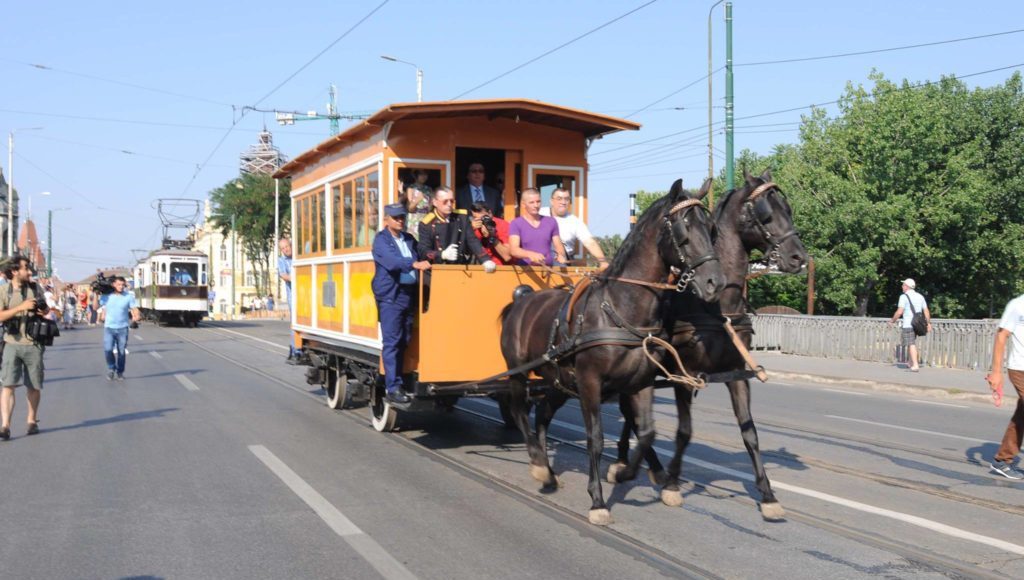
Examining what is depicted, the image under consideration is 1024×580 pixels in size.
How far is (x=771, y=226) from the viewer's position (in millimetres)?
7125

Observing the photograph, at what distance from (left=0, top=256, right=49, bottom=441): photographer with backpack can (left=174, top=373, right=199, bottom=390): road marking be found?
5795 mm

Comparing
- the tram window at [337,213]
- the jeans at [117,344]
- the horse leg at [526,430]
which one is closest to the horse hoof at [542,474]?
the horse leg at [526,430]

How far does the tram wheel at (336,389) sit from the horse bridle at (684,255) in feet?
23.1

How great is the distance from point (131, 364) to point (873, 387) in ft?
52.7

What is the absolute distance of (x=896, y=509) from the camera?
23.1 feet

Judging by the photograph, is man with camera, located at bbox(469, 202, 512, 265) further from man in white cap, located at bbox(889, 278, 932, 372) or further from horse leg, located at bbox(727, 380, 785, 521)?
man in white cap, located at bbox(889, 278, 932, 372)

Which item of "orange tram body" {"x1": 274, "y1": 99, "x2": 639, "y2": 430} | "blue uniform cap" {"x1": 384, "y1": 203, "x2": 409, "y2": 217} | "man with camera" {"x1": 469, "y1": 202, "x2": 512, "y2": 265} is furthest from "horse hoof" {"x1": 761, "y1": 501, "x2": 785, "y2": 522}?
"blue uniform cap" {"x1": 384, "y1": 203, "x2": 409, "y2": 217}

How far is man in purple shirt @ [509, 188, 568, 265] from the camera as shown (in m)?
8.79

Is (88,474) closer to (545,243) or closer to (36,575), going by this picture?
(36,575)

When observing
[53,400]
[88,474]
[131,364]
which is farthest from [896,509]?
[131,364]

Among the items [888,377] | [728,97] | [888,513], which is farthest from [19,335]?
[728,97]

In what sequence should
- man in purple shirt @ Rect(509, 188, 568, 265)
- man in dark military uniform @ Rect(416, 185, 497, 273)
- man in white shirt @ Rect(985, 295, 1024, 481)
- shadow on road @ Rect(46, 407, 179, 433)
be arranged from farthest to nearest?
shadow on road @ Rect(46, 407, 179, 433) → man in dark military uniform @ Rect(416, 185, 497, 273) → man in purple shirt @ Rect(509, 188, 568, 265) → man in white shirt @ Rect(985, 295, 1024, 481)

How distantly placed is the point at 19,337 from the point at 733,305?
25.4 feet

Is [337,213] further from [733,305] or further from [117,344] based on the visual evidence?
[117,344]
